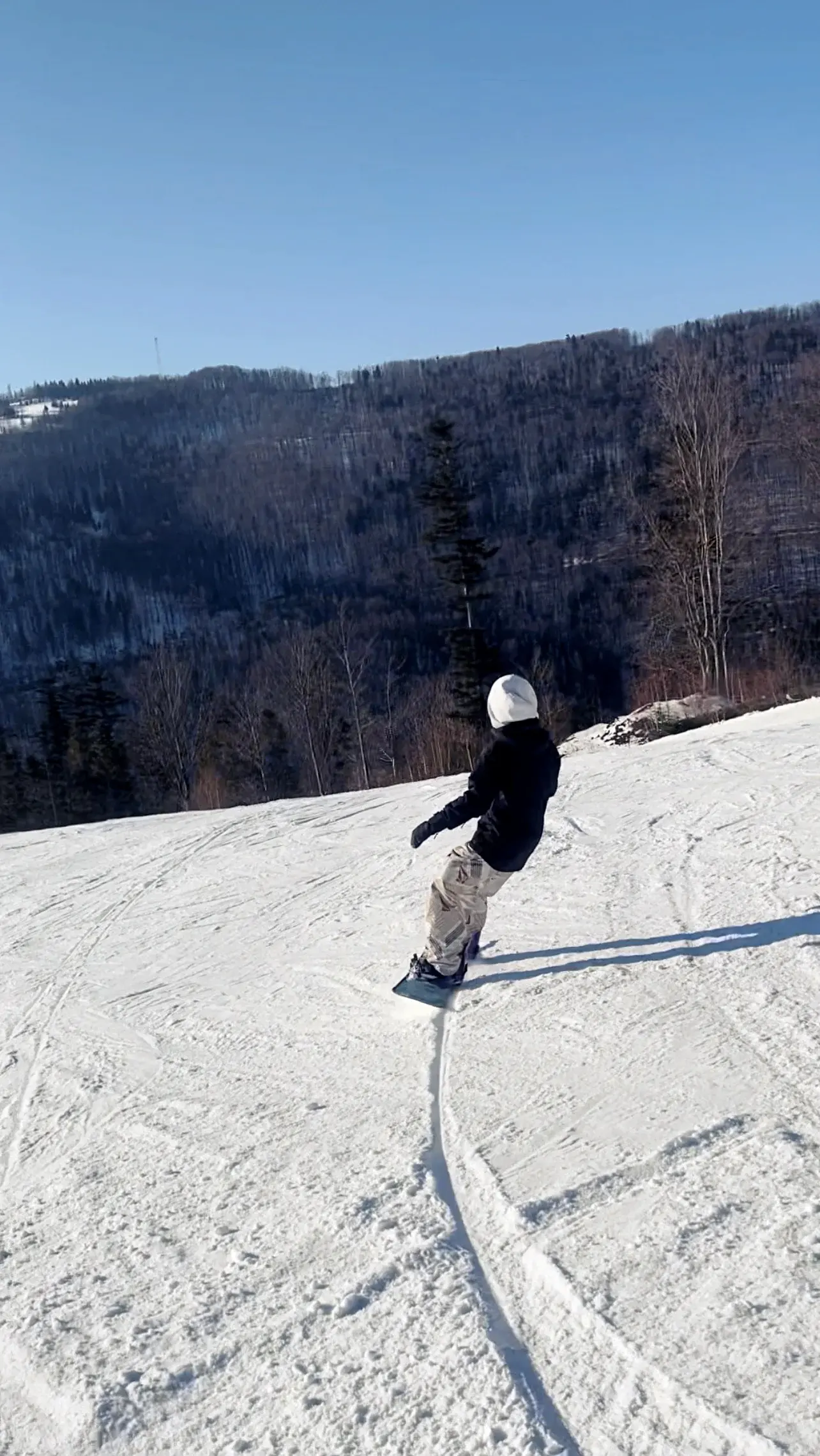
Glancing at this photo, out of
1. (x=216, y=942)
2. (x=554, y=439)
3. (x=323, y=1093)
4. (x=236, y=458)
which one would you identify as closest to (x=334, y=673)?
(x=216, y=942)

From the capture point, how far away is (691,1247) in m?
2.93

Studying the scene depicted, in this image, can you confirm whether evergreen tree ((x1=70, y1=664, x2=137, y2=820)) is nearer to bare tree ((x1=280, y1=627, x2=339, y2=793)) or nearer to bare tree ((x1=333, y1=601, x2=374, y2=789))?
bare tree ((x1=280, y1=627, x2=339, y2=793))

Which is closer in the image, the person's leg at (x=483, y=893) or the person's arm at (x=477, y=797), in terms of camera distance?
the person's arm at (x=477, y=797)

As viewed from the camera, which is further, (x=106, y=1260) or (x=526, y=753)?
(x=526, y=753)

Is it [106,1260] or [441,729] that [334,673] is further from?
[106,1260]

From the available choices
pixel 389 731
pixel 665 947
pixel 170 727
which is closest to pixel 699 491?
pixel 389 731

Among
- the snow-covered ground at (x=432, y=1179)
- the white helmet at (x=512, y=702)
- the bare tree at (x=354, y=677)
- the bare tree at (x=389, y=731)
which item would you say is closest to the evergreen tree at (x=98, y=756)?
the bare tree at (x=354, y=677)

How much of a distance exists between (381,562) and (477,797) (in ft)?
441

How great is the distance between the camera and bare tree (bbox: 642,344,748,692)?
2584 cm

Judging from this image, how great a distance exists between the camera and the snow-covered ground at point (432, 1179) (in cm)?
250

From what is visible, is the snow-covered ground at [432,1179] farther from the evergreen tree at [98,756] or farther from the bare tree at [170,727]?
the evergreen tree at [98,756]

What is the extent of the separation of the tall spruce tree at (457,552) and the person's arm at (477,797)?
26.1 m

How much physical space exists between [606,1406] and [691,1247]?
0.66 meters

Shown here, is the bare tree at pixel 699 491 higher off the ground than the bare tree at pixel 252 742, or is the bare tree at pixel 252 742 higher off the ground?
the bare tree at pixel 699 491
